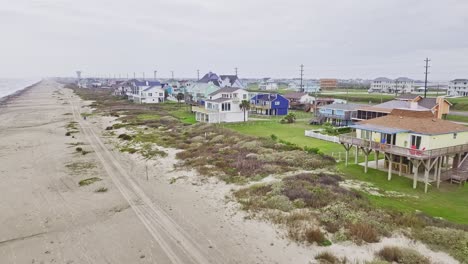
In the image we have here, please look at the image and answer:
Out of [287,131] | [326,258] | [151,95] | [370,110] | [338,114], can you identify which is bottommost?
[326,258]

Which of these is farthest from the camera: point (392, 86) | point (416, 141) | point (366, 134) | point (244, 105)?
point (392, 86)

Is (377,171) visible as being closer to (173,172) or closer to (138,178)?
(173,172)

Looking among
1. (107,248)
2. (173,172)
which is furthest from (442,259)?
(173,172)

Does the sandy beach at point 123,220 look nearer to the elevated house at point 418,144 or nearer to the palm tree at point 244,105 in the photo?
the elevated house at point 418,144

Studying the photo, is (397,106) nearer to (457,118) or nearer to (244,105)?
(457,118)

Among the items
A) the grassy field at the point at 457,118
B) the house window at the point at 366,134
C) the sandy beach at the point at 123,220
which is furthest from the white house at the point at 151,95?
the house window at the point at 366,134

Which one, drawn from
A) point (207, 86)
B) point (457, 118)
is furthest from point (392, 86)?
point (207, 86)
